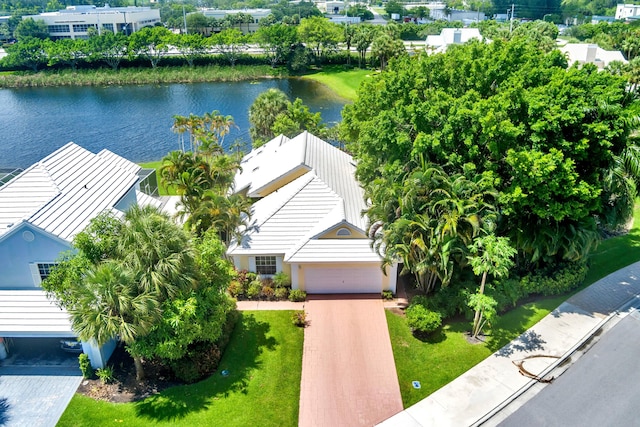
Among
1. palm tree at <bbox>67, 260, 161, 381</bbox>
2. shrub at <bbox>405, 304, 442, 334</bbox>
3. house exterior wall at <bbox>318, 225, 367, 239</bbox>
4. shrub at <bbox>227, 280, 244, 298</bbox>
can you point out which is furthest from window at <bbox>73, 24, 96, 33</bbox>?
shrub at <bbox>405, 304, 442, 334</bbox>

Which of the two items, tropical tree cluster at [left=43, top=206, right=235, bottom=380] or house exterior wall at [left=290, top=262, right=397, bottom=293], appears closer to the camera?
tropical tree cluster at [left=43, top=206, right=235, bottom=380]

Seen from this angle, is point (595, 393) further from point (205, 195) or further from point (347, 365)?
point (205, 195)

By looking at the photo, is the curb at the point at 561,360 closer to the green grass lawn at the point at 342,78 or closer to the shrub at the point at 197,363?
the shrub at the point at 197,363

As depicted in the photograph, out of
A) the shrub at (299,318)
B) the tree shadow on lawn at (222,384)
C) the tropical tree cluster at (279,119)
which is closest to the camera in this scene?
the tree shadow on lawn at (222,384)

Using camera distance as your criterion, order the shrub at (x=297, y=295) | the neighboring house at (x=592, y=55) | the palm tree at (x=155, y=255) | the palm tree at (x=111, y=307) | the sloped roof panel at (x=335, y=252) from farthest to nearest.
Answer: the neighboring house at (x=592, y=55) → the shrub at (x=297, y=295) → the sloped roof panel at (x=335, y=252) → the palm tree at (x=155, y=255) → the palm tree at (x=111, y=307)

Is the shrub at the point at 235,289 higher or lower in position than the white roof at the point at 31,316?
lower

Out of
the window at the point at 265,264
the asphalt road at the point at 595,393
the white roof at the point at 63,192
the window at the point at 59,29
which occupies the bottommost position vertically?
the asphalt road at the point at 595,393

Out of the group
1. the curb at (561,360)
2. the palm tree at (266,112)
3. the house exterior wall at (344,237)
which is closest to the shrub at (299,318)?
the house exterior wall at (344,237)

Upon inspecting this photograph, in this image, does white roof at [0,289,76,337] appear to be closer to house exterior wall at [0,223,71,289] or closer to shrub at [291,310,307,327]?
house exterior wall at [0,223,71,289]
